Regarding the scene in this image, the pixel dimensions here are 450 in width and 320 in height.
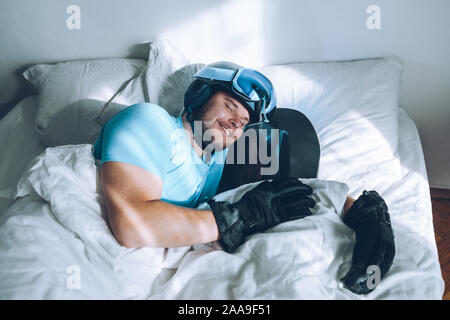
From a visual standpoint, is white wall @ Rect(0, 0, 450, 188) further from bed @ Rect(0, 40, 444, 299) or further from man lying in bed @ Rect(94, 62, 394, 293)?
bed @ Rect(0, 40, 444, 299)

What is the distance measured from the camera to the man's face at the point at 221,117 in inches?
40.2

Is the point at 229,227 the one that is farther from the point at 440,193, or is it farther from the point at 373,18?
the point at 440,193

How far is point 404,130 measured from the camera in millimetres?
1355

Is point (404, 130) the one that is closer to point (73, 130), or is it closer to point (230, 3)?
point (230, 3)

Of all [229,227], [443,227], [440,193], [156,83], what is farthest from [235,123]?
[440,193]

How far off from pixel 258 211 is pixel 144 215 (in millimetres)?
306

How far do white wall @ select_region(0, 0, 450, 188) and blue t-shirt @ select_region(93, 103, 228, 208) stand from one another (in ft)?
1.84

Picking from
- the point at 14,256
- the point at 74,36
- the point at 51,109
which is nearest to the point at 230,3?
the point at 74,36

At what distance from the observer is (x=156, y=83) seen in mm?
1301

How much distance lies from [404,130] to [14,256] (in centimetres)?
146

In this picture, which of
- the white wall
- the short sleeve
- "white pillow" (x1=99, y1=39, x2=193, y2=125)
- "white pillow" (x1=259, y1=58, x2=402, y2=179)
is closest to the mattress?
the short sleeve

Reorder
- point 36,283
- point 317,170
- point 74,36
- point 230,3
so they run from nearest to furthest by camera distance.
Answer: point 36,283 < point 317,170 < point 230,3 < point 74,36

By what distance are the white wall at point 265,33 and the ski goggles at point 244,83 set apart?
0.41 meters
